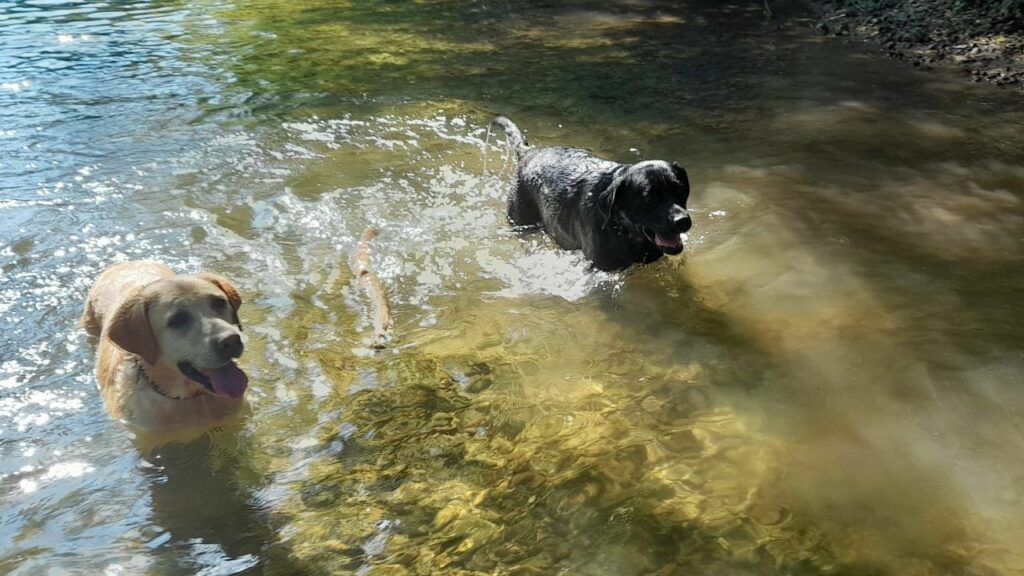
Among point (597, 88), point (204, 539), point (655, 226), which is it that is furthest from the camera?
point (597, 88)

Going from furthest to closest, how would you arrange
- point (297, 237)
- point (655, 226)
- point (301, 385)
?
point (297, 237)
point (655, 226)
point (301, 385)

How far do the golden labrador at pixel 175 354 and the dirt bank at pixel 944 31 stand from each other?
31.2ft

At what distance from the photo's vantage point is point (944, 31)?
38.8ft

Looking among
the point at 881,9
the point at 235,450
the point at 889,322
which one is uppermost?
the point at 881,9

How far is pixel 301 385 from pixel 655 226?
9.00 feet

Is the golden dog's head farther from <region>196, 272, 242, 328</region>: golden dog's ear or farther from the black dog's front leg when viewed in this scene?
the black dog's front leg

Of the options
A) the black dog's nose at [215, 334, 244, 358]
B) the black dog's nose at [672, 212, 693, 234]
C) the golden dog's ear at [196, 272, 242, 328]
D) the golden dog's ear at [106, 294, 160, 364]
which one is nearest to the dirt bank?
the black dog's nose at [672, 212, 693, 234]

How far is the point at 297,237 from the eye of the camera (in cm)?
677

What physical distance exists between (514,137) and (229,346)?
455cm

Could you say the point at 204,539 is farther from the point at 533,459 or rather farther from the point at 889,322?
the point at 889,322

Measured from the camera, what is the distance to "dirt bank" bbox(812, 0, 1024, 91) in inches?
404

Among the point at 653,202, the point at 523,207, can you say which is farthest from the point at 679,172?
the point at 523,207

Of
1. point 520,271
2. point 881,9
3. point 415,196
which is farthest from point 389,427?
point 881,9

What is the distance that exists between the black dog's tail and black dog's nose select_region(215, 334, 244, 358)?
4148 mm
